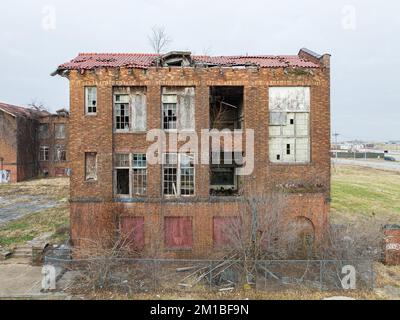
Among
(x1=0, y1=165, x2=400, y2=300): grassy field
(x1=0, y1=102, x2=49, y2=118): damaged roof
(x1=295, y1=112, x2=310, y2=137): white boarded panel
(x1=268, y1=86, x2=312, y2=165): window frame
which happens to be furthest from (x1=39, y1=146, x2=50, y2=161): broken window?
(x1=295, y1=112, x2=310, y2=137): white boarded panel

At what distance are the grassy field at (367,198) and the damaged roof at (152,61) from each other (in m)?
14.4

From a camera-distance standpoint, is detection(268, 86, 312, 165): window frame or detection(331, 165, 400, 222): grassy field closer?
detection(268, 86, 312, 165): window frame

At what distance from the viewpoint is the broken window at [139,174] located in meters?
16.2

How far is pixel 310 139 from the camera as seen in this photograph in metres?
16.1

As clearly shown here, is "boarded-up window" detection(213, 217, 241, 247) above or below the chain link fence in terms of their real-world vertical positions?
above

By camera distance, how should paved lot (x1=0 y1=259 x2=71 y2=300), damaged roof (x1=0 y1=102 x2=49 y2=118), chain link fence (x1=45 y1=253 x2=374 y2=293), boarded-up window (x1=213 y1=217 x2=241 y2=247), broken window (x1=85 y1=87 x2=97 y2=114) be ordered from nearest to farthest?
paved lot (x1=0 y1=259 x2=71 y2=300) < chain link fence (x1=45 y1=253 x2=374 y2=293) < boarded-up window (x1=213 y1=217 x2=241 y2=247) < broken window (x1=85 y1=87 x2=97 y2=114) < damaged roof (x1=0 y1=102 x2=49 y2=118)

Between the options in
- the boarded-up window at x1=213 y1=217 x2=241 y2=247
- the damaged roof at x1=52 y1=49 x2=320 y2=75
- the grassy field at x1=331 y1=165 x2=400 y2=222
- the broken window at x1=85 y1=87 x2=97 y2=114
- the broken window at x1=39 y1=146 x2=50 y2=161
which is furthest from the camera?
the broken window at x1=39 y1=146 x2=50 y2=161

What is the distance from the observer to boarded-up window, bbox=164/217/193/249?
626 inches

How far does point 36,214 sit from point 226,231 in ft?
63.9

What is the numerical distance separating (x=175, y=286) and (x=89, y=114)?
9992 millimetres

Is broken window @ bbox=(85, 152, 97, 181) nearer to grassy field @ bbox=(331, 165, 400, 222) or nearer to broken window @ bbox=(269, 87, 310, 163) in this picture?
broken window @ bbox=(269, 87, 310, 163)

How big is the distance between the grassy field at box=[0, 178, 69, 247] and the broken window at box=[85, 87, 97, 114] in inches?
371

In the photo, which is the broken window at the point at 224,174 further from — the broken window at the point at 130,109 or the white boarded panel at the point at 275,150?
the broken window at the point at 130,109

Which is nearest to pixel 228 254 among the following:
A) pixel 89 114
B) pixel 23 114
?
pixel 89 114
